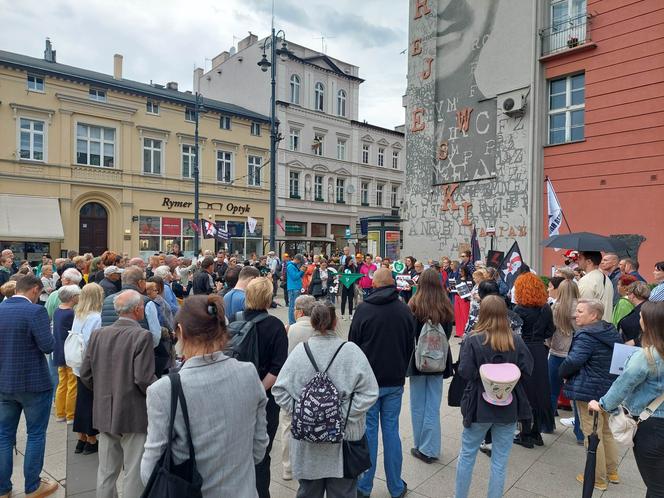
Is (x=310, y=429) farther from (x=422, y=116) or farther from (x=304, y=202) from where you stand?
(x=304, y=202)

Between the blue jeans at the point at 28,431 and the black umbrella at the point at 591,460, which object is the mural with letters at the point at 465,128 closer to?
the black umbrella at the point at 591,460

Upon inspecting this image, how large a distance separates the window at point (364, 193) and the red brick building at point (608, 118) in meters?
25.2

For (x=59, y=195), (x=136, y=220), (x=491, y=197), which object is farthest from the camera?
(x=136, y=220)

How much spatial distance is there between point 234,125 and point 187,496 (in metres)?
32.8

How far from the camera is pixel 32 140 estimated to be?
24.2m

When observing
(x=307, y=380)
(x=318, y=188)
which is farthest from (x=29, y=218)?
(x=307, y=380)

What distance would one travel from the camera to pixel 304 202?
117ft

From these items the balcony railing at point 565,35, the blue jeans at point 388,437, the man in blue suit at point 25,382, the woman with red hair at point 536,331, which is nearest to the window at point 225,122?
the balcony railing at point 565,35

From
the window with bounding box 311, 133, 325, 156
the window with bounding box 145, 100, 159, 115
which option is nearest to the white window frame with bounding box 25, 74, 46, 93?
the window with bounding box 145, 100, 159, 115

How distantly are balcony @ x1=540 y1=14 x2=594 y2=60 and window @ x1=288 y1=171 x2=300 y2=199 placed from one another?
22821mm

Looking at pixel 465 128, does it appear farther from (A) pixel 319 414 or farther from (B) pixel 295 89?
(B) pixel 295 89

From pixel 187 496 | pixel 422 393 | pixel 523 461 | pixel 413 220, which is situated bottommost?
pixel 523 461

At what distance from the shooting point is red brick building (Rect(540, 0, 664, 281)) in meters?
12.5

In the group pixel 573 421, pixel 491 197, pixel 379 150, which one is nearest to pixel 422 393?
pixel 573 421
